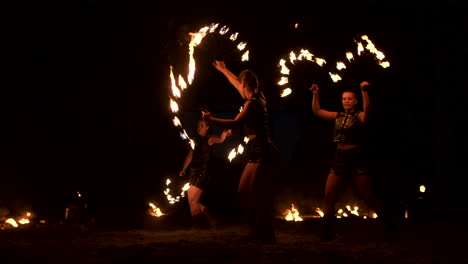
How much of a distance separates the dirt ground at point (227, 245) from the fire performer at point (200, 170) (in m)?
0.26

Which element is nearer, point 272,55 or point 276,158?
point 276,158

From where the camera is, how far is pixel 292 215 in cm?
1023

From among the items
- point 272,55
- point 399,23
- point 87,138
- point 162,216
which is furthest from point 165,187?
point 399,23

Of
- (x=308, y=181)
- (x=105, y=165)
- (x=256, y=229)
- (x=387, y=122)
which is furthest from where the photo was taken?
(x=308, y=181)

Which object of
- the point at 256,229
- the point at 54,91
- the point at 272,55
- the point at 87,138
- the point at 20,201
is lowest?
the point at 256,229

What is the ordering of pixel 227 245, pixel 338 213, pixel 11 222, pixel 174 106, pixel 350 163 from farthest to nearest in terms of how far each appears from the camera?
A: pixel 338 213 < pixel 11 222 < pixel 174 106 < pixel 350 163 < pixel 227 245

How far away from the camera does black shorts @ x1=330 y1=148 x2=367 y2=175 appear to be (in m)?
7.32

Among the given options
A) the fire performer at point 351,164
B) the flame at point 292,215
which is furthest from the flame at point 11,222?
the fire performer at point 351,164

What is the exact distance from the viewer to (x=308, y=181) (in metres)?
11.4

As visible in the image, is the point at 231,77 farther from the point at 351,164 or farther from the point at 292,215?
the point at 292,215

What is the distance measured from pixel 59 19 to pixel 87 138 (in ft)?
6.58

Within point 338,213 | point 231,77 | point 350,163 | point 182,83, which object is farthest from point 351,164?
point 338,213

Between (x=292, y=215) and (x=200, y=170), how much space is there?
2329 mm

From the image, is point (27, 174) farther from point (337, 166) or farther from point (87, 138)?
point (337, 166)
